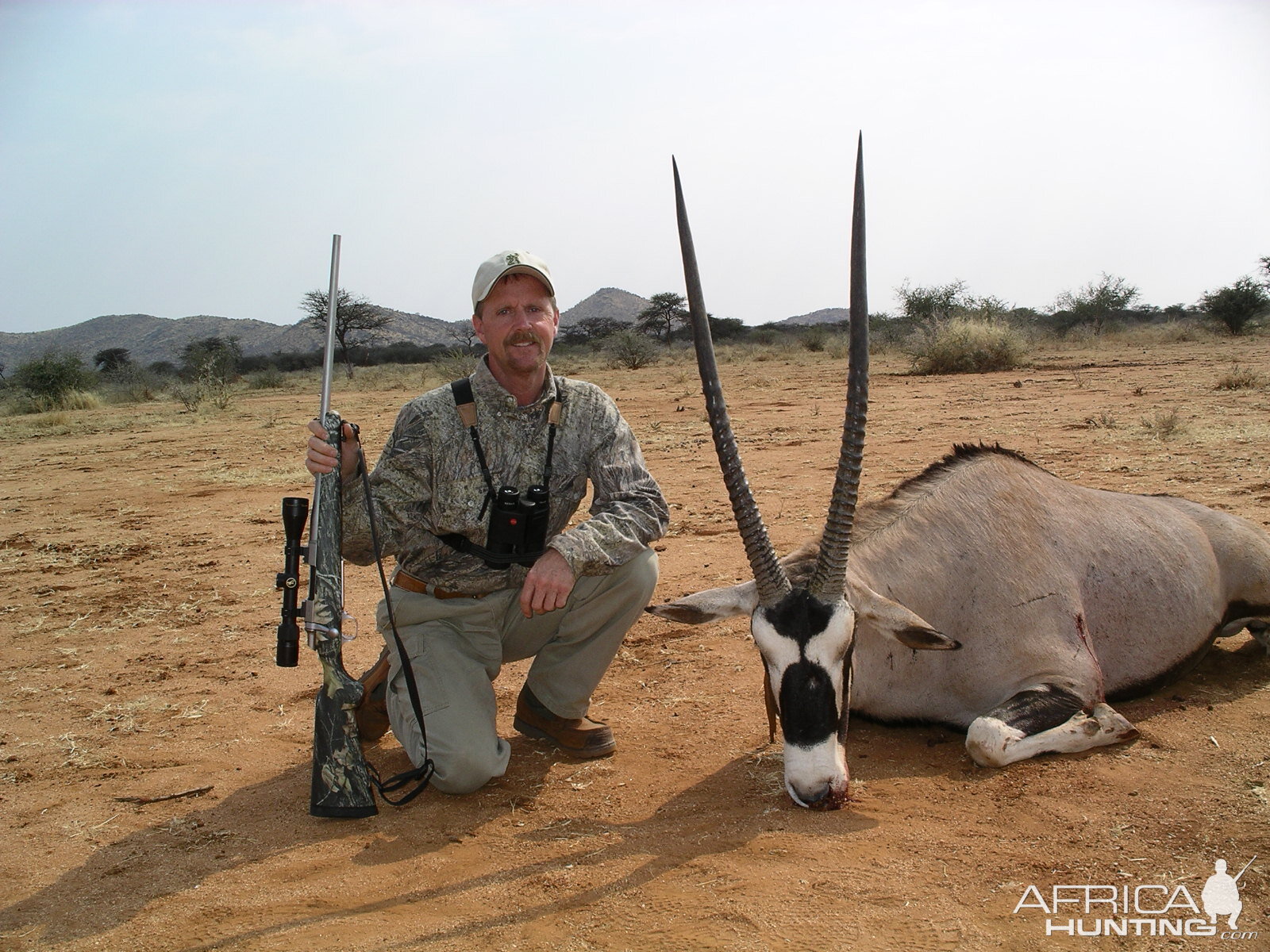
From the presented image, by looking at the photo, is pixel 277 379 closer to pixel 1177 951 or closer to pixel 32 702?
pixel 32 702

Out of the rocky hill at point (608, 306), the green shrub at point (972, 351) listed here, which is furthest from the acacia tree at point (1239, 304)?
the rocky hill at point (608, 306)

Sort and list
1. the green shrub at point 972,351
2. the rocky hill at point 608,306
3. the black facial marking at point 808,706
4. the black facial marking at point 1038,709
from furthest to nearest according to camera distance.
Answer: the rocky hill at point 608,306, the green shrub at point 972,351, the black facial marking at point 1038,709, the black facial marking at point 808,706

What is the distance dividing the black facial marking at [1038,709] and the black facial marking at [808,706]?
919 mm

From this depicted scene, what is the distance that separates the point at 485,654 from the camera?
4.31m

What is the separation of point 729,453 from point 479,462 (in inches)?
45.6

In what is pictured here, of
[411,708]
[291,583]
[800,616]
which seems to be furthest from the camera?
[411,708]

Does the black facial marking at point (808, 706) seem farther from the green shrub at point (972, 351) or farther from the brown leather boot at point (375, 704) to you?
the green shrub at point (972, 351)

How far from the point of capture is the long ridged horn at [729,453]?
364 cm

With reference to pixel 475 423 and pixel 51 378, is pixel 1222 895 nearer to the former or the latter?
pixel 475 423

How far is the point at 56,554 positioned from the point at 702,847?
7.46 meters

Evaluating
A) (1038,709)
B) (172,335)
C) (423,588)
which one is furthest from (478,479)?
(172,335)

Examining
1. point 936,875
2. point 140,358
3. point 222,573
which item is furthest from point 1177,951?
point 140,358

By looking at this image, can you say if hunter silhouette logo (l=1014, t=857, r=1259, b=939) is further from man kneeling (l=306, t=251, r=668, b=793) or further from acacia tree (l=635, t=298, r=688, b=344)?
acacia tree (l=635, t=298, r=688, b=344)

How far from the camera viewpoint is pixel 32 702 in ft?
16.5
